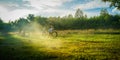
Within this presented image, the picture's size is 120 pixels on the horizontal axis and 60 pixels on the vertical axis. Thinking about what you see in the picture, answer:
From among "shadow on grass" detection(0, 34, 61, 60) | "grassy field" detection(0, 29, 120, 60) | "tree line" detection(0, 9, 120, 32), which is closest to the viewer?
"shadow on grass" detection(0, 34, 61, 60)

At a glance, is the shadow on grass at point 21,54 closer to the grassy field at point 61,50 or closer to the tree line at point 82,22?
the grassy field at point 61,50

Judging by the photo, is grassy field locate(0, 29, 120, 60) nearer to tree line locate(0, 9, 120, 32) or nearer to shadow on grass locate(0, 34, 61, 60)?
shadow on grass locate(0, 34, 61, 60)

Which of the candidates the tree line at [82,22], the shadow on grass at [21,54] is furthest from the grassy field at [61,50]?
the tree line at [82,22]

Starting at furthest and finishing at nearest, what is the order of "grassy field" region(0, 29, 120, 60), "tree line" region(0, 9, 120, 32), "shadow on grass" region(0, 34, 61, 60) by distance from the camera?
1. "tree line" region(0, 9, 120, 32)
2. "grassy field" region(0, 29, 120, 60)
3. "shadow on grass" region(0, 34, 61, 60)

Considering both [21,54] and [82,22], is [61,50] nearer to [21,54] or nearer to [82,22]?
[21,54]

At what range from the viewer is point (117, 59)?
648 inches

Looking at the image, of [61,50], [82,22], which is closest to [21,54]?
[61,50]

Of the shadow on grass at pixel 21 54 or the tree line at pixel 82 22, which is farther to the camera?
the tree line at pixel 82 22

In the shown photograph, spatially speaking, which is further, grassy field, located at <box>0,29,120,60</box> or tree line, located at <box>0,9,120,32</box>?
tree line, located at <box>0,9,120,32</box>

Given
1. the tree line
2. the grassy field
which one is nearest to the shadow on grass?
the grassy field

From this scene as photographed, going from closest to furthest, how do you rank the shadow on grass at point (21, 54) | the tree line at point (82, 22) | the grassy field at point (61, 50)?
the shadow on grass at point (21, 54) < the grassy field at point (61, 50) < the tree line at point (82, 22)

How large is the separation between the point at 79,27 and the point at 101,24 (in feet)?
27.7

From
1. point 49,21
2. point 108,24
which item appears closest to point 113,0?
point 108,24

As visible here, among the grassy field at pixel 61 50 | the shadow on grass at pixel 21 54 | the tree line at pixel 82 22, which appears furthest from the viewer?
the tree line at pixel 82 22
